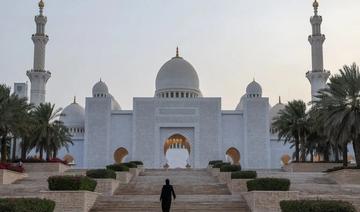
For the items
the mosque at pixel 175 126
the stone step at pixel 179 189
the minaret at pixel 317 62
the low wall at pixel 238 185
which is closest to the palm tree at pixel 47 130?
the mosque at pixel 175 126

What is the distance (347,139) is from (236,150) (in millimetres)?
21296

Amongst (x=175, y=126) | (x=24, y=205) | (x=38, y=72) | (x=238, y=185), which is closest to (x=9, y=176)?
(x=238, y=185)

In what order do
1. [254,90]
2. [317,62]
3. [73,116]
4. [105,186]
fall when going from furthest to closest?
[73,116] < [254,90] < [317,62] < [105,186]

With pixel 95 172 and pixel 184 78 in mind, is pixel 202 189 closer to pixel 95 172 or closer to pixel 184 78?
pixel 95 172

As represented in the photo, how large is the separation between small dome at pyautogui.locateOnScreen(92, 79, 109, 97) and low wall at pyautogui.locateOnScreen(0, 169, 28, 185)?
24.6 metres

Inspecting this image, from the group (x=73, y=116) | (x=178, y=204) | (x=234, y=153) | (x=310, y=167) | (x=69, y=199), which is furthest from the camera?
(x=73, y=116)

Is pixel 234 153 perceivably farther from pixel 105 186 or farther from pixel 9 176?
pixel 105 186

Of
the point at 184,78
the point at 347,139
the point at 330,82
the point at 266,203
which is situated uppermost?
the point at 184,78

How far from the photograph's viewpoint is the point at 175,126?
156 ft

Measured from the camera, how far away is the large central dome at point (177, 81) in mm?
51875

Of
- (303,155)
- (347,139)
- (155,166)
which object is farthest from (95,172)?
(155,166)

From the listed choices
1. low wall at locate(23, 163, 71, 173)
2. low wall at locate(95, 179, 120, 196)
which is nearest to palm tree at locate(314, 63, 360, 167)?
low wall at locate(95, 179, 120, 196)

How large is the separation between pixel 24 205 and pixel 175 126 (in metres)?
36.6

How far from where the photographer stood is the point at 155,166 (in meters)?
46.5
